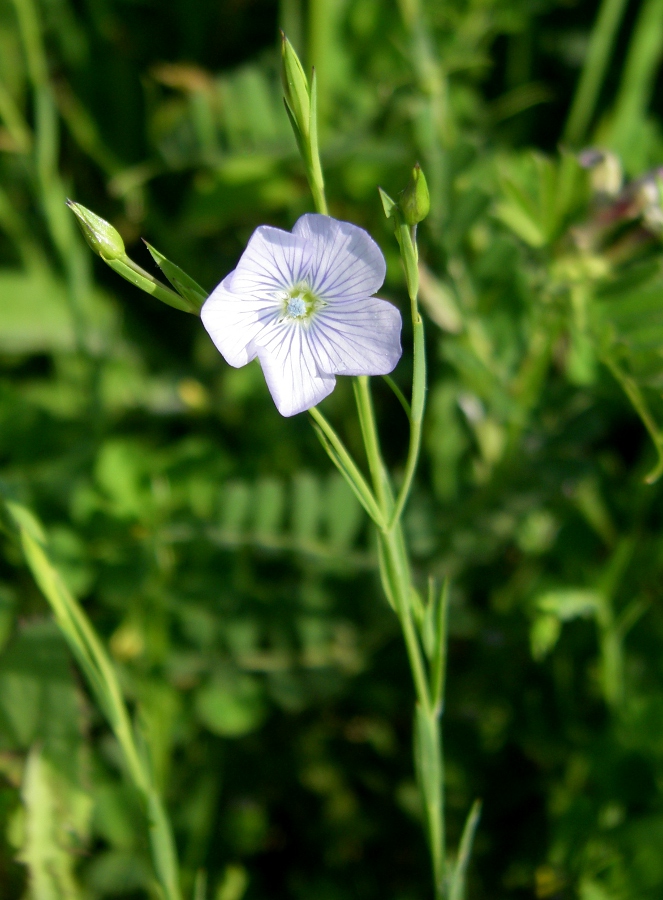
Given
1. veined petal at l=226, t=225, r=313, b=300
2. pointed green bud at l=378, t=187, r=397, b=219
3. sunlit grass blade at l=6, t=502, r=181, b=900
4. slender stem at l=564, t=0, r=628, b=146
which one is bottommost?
sunlit grass blade at l=6, t=502, r=181, b=900

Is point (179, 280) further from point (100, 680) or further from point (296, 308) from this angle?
point (100, 680)

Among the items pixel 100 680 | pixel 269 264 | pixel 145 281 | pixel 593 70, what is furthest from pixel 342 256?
pixel 593 70

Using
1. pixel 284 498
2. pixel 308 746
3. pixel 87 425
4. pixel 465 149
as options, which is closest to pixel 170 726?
pixel 308 746

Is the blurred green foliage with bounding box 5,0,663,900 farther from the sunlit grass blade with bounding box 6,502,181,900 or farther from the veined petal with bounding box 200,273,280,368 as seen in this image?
the veined petal with bounding box 200,273,280,368

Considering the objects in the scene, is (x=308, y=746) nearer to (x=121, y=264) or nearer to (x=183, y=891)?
(x=183, y=891)

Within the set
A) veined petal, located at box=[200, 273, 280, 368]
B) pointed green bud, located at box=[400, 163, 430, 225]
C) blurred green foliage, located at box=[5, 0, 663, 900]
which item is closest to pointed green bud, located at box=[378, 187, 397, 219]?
pointed green bud, located at box=[400, 163, 430, 225]

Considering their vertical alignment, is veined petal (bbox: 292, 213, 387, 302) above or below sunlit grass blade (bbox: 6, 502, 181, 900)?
above
